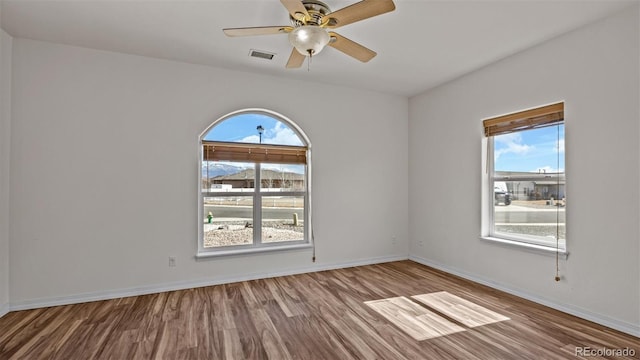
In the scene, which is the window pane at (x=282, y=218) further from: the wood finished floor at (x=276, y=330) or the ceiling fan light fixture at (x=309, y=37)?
the ceiling fan light fixture at (x=309, y=37)

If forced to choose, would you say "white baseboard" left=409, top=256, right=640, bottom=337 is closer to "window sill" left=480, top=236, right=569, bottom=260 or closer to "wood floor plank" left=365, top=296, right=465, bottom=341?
"window sill" left=480, top=236, right=569, bottom=260

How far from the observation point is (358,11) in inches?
76.5

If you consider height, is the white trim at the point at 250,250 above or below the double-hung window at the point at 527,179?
below

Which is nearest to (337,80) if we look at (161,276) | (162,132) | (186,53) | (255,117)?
(255,117)

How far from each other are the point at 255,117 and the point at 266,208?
122 centimetres

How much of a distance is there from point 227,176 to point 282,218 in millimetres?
929

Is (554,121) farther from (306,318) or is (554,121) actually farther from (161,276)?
(161,276)

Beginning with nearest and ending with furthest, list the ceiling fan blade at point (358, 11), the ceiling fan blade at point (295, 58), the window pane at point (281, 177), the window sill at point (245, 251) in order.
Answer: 1. the ceiling fan blade at point (358, 11)
2. the ceiling fan blade at point (295, 58)
3. the window sill at point (245, 251)
4. the window pane at point (281, 177)

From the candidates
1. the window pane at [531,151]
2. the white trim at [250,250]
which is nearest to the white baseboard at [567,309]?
the window pane at [531,151]

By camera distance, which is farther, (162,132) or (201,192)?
(201,192)

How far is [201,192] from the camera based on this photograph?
12.2 ft

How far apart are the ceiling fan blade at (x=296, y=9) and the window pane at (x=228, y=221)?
8.15 ft

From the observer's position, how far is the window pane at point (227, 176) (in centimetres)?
378

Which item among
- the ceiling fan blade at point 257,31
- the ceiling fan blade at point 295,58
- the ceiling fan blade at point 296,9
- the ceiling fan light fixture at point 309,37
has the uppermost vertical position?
the ceiling fan blade at point 296,9
